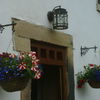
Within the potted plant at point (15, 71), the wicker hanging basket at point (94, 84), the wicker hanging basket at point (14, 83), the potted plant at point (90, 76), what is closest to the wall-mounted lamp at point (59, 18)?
the potted plant at point (90, 76)

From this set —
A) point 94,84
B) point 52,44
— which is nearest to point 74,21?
point 52,44

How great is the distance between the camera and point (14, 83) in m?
4.60

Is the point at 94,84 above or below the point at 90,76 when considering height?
below

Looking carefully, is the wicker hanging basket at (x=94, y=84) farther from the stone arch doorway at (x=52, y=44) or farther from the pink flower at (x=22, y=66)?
the pink flower at (x=22, y=66)

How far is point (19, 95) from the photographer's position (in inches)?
211

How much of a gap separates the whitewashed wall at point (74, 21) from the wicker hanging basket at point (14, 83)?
35 centimetres

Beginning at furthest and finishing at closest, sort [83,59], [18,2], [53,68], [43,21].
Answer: [83,59]
[53,68]
[43,21]
[18,2]

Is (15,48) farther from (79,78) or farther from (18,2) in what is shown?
(79,78)

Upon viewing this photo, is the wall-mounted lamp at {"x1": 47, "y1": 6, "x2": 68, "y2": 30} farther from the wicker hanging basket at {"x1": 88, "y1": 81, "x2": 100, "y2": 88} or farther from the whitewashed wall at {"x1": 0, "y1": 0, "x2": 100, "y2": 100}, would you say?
the wicker hanging basket at {"x1": 88, "y1": 81, "x2": 100, "y2": 88}

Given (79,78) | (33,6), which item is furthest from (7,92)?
(79,78)

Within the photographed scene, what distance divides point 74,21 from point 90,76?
107 centimetres

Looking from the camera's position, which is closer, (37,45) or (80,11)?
(37,45)

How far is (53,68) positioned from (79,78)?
1.70 feet

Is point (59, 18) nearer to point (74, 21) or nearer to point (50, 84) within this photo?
point (74, 21)
